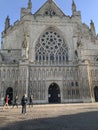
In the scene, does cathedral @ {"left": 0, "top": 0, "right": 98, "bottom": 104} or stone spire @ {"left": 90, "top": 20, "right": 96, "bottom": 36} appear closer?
cathedral @ {"left": 0, "top": 0, "right": 98, "bottom": 104}

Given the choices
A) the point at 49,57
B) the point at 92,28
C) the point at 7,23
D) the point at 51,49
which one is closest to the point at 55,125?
the point at 49,57

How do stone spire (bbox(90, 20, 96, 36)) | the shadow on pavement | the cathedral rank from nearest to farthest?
the shadow on pavement → the cathedral → stone spire (bbox(90, 20, 96, 36))

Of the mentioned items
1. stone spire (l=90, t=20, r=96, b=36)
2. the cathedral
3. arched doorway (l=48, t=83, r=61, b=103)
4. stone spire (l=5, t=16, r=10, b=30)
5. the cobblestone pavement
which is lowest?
the cobblestone pavement

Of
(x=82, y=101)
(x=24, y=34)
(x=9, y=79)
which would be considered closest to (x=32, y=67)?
(x=9, y=79)

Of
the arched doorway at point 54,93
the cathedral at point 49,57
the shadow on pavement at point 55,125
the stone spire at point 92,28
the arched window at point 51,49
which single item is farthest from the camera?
the stone spire at point 92,28

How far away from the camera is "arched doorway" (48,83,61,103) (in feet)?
98.5

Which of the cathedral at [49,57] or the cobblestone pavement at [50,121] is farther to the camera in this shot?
the cathedral at [49,57]

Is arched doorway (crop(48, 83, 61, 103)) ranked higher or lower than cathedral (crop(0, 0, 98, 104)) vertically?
lower

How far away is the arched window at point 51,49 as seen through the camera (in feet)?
106

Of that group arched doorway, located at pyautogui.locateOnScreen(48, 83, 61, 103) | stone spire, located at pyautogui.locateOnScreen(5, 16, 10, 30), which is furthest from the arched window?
stone spire, located at pyautogui.locateOnScreen(5, 16, 10, 30)

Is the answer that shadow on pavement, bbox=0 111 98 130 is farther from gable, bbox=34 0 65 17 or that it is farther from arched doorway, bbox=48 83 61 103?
gable, bbox=34 0 65 17

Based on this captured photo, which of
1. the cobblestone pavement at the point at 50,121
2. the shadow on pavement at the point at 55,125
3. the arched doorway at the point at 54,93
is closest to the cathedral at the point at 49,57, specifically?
the arched doorway at the point at 54,93

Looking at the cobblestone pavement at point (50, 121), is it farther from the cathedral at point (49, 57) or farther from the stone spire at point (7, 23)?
the stone spire at point (7, 23)

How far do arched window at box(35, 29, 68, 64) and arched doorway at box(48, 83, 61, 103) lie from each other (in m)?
4.88
